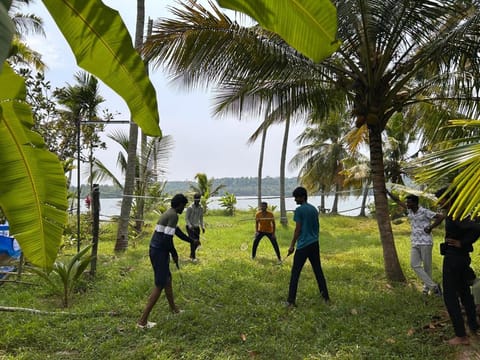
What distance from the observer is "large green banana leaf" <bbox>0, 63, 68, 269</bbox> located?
227 cm

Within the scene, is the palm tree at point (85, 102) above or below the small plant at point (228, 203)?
above

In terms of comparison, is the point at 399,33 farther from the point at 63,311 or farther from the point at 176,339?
the point at 63,311

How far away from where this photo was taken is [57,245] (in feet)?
8.11

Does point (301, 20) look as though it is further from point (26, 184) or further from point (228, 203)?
point (228, 203)

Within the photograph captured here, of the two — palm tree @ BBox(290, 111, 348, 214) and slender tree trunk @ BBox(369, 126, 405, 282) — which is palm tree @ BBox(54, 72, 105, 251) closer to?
slender tree trunk @ BBox(369, 126, 405, 282)

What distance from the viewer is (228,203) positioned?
933 inches

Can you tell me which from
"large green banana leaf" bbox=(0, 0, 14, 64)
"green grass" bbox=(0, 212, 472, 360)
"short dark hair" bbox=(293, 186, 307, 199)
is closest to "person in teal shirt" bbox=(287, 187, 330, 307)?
"short dark hair" bbox=(293, 186, 307, 199)

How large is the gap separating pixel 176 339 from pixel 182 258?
475 centimetres

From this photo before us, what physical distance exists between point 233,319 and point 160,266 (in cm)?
117

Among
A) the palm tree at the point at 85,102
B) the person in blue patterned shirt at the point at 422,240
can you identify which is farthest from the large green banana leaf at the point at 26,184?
the palm tree at the point at 85,102

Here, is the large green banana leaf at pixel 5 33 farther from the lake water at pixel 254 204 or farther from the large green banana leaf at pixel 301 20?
the lake water at pixel 254 204

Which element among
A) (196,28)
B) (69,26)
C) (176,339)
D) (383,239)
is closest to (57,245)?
(69,26)

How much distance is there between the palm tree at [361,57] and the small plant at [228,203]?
54.6 feet

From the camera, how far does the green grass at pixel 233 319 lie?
403cm
